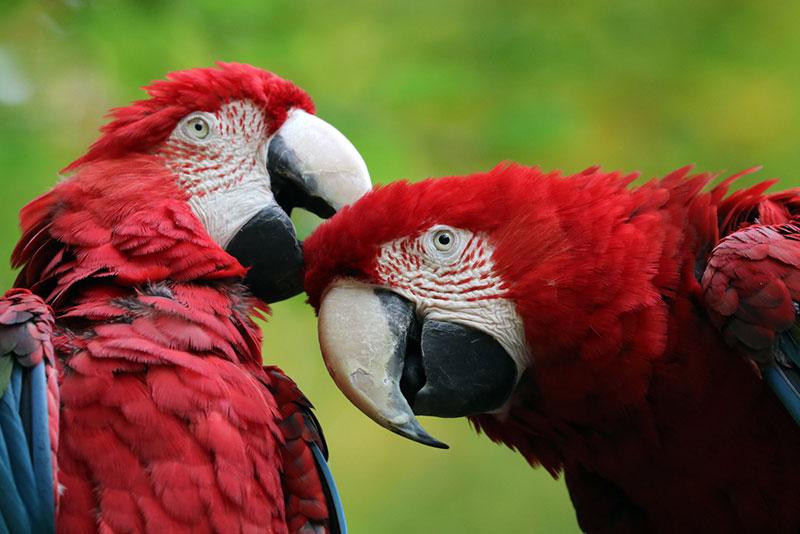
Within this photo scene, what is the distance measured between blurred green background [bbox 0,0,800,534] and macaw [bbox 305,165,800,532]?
0.86 m

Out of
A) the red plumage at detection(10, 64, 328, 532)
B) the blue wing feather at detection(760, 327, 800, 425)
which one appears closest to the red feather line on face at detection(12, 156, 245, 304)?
the red plumage at detection(10, 64, 328, 532)

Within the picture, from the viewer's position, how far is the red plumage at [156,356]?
151 cm

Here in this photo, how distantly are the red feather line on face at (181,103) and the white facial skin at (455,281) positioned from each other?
1.48 ft

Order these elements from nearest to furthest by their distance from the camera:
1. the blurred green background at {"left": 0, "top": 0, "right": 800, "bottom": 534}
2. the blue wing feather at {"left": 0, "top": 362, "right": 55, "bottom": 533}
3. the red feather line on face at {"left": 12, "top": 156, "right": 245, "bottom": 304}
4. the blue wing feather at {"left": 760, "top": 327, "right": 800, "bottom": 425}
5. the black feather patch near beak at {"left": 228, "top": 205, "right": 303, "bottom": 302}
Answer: the blue wing feather at {"left": 0, "top": 362, "right": 55, "bottom": 533}, the blue wing feather at {"left": 760, "top": 327, "right": 800, "bottom": 425}, the red feather line on face at {"left": 12, "top": 156, "right": 245, "bottom": 304}, the black feather patch near beak at {"left": 228, "top": 205, "right": 303, "bottom": 302}, the blurred green background at {"left": 0, "top": 0, "right": 800, "bottom": 534}

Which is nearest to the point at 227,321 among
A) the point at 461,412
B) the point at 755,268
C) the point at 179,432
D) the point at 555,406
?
the point at 179,432

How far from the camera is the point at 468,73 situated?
9.43 ft

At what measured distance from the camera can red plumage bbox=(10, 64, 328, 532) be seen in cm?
151

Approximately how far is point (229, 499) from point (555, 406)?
0.62 m

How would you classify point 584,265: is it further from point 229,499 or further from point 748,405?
point 229,499

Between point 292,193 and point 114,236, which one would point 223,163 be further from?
point 114,236

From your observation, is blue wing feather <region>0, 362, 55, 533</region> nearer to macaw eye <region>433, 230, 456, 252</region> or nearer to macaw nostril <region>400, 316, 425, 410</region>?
macaw nostril <region>400, 316, 425, 410</region>

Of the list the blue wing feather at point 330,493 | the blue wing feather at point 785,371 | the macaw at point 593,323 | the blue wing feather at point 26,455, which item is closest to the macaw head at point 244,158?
the macaw at point 593,323

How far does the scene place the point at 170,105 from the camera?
1.99m

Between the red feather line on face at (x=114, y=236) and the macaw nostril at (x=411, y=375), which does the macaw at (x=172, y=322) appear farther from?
the macaw nostril at (x=411, y=375)
